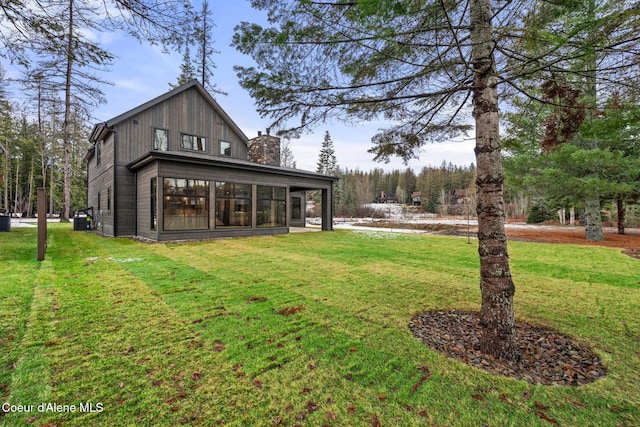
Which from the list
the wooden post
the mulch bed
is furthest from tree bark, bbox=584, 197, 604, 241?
the wooden post

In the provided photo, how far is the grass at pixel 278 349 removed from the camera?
1807 mm

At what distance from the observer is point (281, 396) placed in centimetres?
195

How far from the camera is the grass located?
5.93ft

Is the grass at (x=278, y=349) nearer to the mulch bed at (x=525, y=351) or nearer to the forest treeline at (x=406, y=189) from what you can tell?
the mulch bed at (x=525, y=351)

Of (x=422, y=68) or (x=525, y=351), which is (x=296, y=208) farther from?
(x=525, y=351)

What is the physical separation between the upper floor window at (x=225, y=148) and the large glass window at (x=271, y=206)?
12.6 feet

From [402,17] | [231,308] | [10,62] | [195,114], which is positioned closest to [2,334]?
[231,308]

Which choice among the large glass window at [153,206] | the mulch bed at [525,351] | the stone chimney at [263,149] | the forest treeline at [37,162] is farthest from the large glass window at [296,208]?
the forest treeline at [37,162]

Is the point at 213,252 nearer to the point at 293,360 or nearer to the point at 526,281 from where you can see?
the point at 293,360

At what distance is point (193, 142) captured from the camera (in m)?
14.1

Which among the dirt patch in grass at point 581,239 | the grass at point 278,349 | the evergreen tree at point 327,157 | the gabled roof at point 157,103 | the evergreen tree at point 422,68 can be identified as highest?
the evergreen tree at point 327,157

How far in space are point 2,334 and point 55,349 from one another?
0.82 m

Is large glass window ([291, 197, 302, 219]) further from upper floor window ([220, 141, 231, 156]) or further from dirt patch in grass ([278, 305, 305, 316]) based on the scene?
dirt patch in grass ([278, 305, 305, 316])

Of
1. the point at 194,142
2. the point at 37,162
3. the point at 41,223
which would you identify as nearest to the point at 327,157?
the point at 194,142
